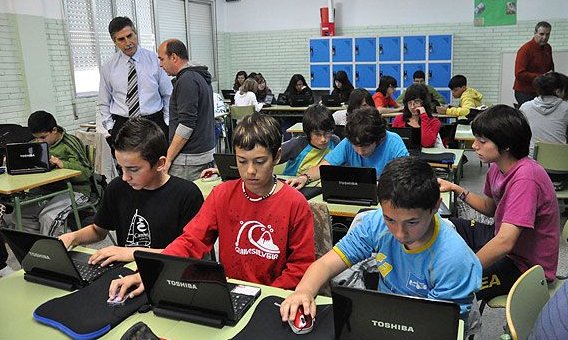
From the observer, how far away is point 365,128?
2.92 m

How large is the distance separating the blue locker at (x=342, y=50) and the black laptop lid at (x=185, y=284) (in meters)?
8.58

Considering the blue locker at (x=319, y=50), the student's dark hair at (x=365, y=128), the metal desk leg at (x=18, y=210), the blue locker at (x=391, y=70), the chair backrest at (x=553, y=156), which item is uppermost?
the blue locker at (x=319, y=50)

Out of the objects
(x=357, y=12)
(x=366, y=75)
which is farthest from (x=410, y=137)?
(x=357, y=12)

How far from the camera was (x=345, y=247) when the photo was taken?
67.4 inches

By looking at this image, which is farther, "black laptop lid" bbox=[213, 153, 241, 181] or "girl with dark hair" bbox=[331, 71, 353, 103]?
"girl with dark hair" bbox=[331, 71, 353, 103]

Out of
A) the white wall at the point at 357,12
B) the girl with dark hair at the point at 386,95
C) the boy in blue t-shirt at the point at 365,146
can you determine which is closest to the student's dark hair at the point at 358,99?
the boy in blue t-shirt at the point at 365,146

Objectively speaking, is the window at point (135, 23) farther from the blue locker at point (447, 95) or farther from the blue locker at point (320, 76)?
the blue locker at point (447, 95)

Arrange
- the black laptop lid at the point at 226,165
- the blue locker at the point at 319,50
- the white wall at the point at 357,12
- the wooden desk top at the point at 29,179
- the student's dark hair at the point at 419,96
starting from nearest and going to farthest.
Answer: the black laptop lid at the point at 226,165
the wooden desk top at the point at 29,179
the student's dark hair at the point at 419,96
the white wall at the point at 357,12
the blue locker at the point at 319,50

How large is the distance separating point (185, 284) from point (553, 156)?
360cm

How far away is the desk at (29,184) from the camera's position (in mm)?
3621

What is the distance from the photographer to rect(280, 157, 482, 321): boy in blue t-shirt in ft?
4.76

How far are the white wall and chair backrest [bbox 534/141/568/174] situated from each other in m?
5.61

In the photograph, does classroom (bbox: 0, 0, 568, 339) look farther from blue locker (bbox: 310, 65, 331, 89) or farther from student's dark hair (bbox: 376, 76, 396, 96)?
student's dark hair (bbox: 376, 76, 396, 96)

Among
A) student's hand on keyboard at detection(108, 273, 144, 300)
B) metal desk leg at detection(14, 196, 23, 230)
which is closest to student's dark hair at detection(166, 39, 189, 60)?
metal desk leg at detection(14, 196, 23, 230)
